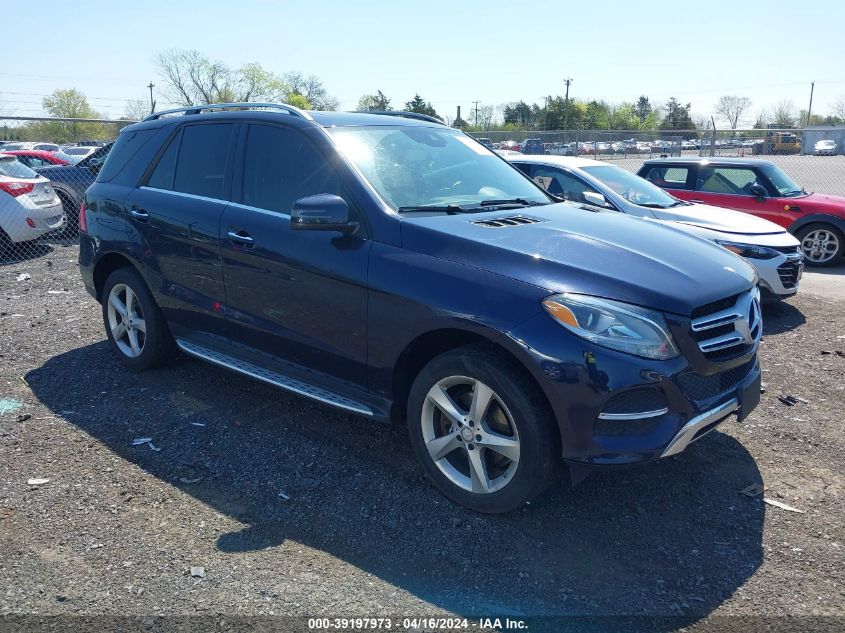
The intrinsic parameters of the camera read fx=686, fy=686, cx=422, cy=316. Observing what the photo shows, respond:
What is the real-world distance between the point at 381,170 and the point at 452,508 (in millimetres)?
1905

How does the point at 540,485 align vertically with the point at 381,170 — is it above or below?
below

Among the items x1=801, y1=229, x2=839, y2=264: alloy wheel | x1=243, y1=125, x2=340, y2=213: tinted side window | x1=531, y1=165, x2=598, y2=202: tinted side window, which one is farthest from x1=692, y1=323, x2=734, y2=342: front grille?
x1=801, y1=229, x2=839, y2=264: alloy wheel

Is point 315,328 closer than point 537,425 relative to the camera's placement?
No

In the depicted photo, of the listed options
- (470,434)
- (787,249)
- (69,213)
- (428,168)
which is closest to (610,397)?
(470,434)

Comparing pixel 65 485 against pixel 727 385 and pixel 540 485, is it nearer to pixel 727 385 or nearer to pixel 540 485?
pixel 540 485

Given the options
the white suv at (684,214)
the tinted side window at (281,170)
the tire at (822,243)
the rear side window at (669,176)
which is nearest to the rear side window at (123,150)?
the tinted side window at (281,170)

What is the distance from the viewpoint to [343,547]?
125 inches

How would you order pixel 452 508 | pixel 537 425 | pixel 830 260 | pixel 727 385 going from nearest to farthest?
pixel 537 425
pixel 727 385
pixel 452 508
pixel 830 260

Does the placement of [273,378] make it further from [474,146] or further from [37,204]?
[37,204]

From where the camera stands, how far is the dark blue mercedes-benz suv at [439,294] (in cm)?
299

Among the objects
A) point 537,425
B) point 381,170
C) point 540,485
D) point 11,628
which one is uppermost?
point 381,170

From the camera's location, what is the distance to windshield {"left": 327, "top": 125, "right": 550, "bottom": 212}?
12.7 feet

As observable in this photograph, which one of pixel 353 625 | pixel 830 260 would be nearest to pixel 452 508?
pixel 353 625

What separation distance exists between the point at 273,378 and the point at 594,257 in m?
2.03
